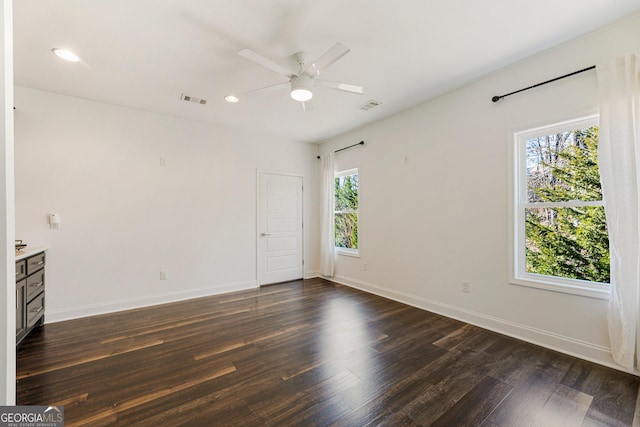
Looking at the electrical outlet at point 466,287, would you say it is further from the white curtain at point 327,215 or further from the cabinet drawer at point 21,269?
the cabinet drawer at point 21,269

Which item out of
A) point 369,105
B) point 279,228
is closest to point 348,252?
point 279,228

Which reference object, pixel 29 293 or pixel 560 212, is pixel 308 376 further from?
pixel 29 293

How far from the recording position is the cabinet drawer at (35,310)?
2.70m

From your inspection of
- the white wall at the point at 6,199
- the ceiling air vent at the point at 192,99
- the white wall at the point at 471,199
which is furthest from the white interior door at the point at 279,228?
the white wall at the point at 6,199

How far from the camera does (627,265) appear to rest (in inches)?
83.6

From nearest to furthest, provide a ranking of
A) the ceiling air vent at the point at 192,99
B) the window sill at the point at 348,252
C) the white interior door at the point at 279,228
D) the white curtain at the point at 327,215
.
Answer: the ceiling air vent at the point at 192,99
the window sill at the point at 348,252
the white interior door at the point at 279,228
the white curtain at the point at 327,215

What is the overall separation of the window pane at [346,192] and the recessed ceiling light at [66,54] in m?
3.98

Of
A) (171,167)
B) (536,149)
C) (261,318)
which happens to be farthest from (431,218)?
(171,167)

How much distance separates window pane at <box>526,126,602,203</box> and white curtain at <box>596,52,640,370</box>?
25 cm

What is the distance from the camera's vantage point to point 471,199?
10.5 ft

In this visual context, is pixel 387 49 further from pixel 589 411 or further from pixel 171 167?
pixel 171 167

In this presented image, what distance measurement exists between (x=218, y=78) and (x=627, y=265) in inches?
163

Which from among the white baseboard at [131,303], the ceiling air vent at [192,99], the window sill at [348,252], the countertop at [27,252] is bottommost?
the white baseboard at [131,303]

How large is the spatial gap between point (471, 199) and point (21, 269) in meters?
4.75
